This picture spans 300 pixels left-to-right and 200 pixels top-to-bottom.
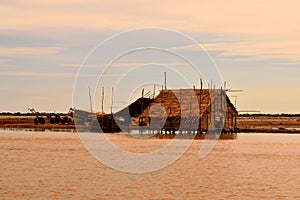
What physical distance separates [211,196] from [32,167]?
1099 centimetres

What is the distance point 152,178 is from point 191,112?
132ft

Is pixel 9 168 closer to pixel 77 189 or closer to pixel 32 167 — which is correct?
pixel 32 167

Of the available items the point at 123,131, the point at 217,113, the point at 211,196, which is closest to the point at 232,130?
the point at 217,113

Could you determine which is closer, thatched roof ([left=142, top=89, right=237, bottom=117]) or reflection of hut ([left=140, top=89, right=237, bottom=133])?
reflection of hut ([left=140, top=89, right=237, bottom=133])

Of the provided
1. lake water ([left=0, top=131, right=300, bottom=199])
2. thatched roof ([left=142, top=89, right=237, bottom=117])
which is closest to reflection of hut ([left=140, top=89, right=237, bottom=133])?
thatched roof ([left=142, top=89, right=237, bottom=117])

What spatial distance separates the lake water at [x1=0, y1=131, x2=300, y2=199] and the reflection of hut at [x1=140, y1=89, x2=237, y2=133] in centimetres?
2513

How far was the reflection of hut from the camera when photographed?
67875 millimetres

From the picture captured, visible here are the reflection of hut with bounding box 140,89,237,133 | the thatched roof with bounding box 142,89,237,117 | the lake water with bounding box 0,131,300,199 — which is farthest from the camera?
the thatched roof with bounding box 142,89,237,117

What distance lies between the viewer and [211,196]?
24125 mm

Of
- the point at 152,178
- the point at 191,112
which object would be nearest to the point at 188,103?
the point at 191,112

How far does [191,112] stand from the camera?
6888 centimetres

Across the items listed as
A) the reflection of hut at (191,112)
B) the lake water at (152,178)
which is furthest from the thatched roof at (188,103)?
the lake water at (152,178)

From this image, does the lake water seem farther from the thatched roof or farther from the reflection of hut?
the thatched roof

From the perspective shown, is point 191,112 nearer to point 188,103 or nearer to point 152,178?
point 188,103
